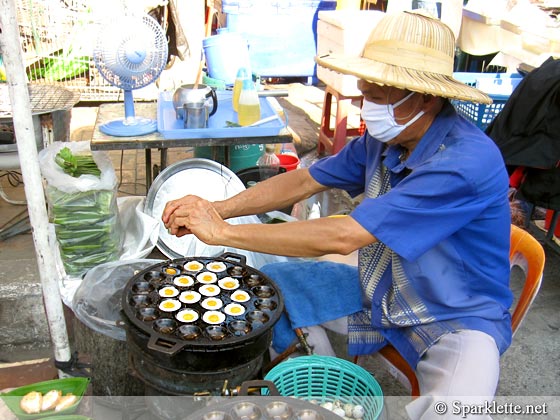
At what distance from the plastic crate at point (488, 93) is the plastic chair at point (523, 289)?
2.12 m

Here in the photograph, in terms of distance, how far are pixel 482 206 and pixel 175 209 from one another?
1194mm

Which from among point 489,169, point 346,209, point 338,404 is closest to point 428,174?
point 489,169

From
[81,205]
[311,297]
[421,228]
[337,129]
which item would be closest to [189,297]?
[311,297]

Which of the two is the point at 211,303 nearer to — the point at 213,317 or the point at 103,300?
the point at 213,317

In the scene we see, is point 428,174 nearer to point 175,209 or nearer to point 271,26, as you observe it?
point 175,209

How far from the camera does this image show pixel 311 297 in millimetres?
2555

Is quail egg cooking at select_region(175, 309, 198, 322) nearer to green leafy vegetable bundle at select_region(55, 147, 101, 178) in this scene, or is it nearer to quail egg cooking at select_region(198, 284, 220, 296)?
quail egg cooking at select_region(198, 284, 220, 296)

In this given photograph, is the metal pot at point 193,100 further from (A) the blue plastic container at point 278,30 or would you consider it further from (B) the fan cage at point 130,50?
(A) the blue plastic container at point 278,30

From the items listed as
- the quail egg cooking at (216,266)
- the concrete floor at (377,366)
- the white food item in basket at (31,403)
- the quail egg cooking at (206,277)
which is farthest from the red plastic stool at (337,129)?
the white food item in basket at (31,403)

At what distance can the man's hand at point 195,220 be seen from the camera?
2166mm

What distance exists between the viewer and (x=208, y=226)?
7.15 feet

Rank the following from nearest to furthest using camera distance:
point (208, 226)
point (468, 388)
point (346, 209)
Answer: point (468, 388) → point (208, 226) → point (346, 209)


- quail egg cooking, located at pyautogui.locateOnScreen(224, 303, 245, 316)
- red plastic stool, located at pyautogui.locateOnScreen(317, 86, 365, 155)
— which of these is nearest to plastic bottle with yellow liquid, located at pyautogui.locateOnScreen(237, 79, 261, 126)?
quail egg cooking, located at pyautogui.locateOnScreen(224, 303, 245, 316)

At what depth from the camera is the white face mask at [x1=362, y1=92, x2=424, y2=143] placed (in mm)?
2178
